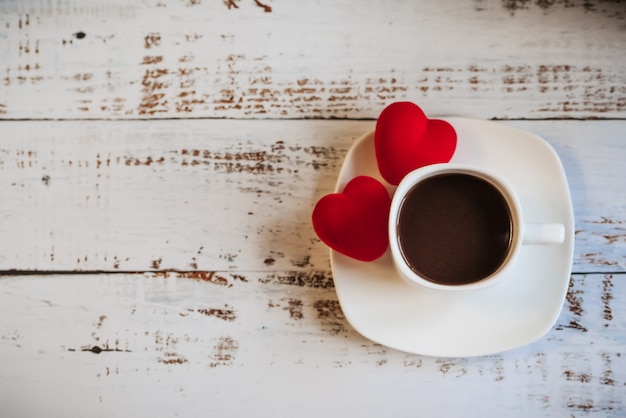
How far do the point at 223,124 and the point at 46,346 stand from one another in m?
0.36

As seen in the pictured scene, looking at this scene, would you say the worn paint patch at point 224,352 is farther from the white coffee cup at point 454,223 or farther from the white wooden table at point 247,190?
the white coffee cup at point 454,223

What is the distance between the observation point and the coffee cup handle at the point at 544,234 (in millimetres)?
562

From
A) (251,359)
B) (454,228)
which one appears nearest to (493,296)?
(454,228)

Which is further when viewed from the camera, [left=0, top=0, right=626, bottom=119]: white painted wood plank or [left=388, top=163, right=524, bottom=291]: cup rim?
[left=0, top=0, right=626, bottom=119]: white painted wood plank

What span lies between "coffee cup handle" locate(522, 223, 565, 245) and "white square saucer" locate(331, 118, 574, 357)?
0.29 feet

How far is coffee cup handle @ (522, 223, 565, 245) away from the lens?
562mm

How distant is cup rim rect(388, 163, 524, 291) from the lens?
0.57 m

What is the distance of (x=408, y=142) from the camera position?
632 mm

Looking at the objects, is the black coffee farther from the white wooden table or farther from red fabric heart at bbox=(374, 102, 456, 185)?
the white wooden table

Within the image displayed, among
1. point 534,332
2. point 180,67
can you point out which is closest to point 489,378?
point 534,332

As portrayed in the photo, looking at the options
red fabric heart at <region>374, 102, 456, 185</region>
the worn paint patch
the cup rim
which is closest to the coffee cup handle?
the cup rim

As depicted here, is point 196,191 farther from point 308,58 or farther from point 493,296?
point 493,296

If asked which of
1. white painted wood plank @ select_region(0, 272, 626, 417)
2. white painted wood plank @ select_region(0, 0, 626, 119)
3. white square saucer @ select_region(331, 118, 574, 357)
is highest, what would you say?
white painted wood plank @ select_region(0, 0, 626, 119)

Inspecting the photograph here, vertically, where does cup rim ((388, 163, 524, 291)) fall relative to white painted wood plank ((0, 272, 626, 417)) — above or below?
above
